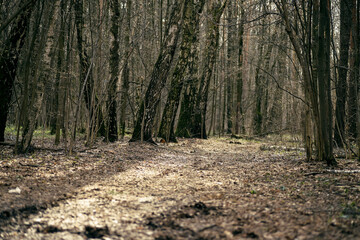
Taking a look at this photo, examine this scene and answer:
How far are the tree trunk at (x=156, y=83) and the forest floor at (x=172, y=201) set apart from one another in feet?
12.0

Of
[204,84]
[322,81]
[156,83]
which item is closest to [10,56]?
[156,83]

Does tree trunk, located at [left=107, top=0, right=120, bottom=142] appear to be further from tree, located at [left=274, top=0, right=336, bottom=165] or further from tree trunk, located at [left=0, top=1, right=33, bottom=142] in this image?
tree, located at [left=274, top=0, right=336, bottom=165]

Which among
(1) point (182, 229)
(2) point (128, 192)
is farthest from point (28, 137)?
(1) point (182, 229)

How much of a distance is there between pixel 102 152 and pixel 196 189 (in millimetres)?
3818

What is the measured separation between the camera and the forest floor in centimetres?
267

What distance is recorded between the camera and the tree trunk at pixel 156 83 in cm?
989

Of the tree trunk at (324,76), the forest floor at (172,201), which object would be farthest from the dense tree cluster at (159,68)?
the forest floor at (172,201)

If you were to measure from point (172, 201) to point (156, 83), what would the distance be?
21.9 feet

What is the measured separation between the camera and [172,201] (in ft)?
12.0

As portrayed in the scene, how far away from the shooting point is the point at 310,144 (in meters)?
6.36

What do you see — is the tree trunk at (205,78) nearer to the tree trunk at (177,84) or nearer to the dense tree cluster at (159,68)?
the dense tree cluster at (159,68)

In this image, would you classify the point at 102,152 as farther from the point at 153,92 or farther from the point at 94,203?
the point at 94,203

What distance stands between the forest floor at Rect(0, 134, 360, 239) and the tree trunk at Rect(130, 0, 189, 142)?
3648 mm

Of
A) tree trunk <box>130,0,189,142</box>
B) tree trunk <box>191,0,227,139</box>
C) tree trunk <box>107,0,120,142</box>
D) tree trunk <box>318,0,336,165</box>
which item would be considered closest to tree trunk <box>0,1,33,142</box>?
tree trunk <box>107,0,120,142</box>
